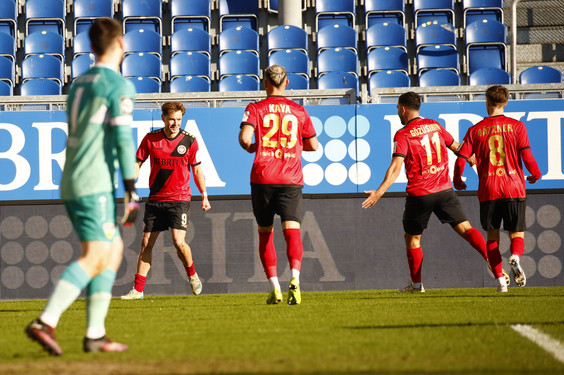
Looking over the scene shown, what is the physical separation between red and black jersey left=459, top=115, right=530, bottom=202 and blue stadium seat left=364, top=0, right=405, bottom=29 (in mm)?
7409

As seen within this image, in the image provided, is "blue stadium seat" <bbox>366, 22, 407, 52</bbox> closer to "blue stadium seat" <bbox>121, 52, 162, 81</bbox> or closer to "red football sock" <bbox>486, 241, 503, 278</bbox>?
"blue stadium seat" <bbox>121, 52, 162, 81</bbox>

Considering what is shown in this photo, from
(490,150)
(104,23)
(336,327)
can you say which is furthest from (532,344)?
(490,150)

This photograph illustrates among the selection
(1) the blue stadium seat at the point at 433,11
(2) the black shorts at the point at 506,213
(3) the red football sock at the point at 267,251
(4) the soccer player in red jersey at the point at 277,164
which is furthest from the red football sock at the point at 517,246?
(1) the blue stadium seat at the point at 433,11

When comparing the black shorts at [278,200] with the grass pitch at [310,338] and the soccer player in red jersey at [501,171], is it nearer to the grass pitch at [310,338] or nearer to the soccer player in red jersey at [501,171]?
the grass pitch at [310,338]

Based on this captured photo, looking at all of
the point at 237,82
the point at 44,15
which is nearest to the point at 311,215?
the point at 237,82

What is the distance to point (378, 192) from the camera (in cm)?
803

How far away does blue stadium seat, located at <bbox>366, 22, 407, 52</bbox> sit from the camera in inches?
594

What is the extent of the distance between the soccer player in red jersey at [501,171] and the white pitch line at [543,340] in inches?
130

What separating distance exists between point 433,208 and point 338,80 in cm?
579

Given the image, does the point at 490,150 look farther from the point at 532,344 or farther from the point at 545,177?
the point at 532,344

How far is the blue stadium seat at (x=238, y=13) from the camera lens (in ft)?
52.6

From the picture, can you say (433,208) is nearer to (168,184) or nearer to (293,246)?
(293,246)

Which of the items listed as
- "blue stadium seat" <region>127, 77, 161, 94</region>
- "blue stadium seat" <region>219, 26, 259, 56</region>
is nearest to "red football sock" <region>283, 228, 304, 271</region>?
"blue stadium seat" <region>127, 77, 161, 94</region>

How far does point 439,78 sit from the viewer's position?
46.8 feet
